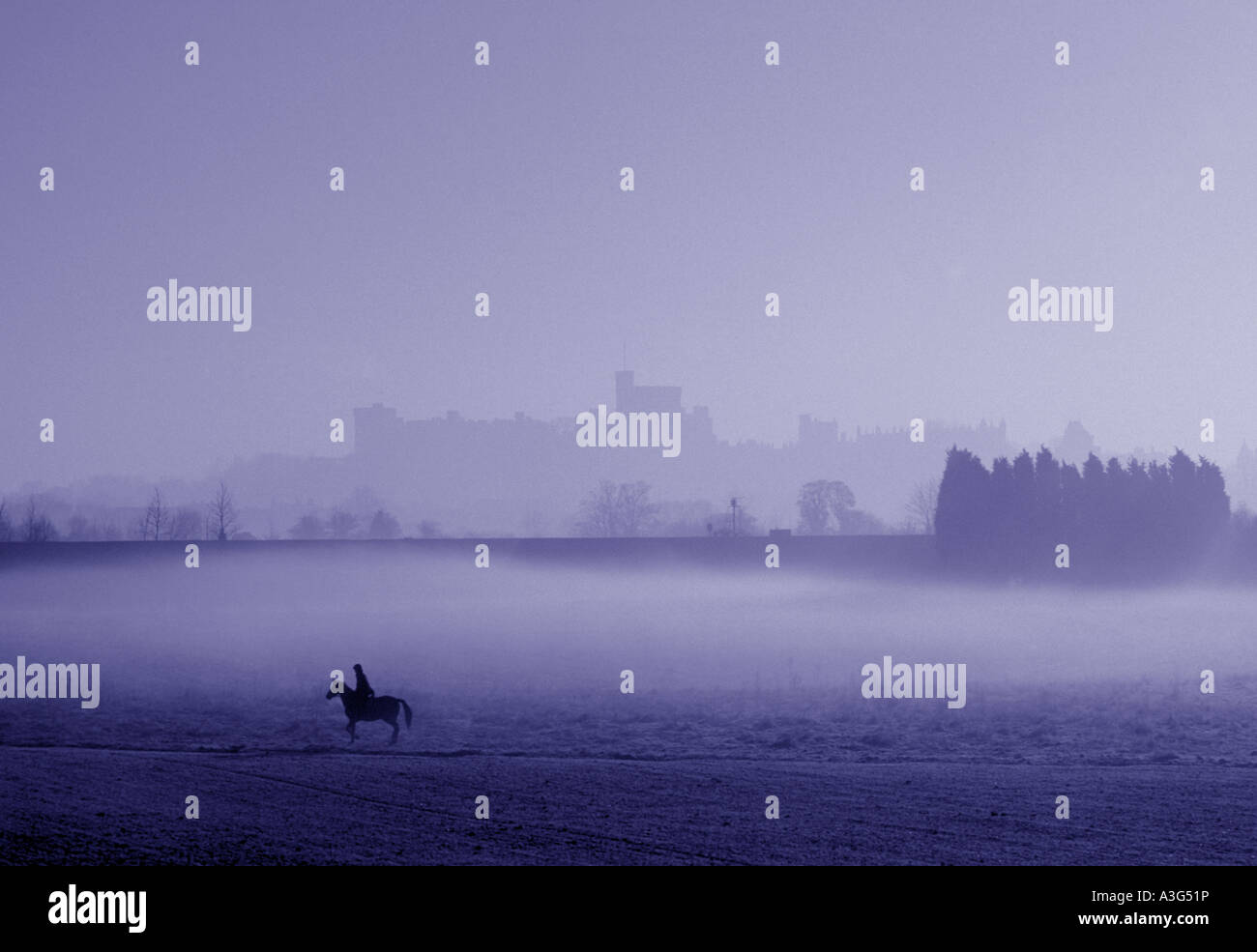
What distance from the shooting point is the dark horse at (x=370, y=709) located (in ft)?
82.7

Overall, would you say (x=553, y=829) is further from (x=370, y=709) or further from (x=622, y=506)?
(x=622, y=506)

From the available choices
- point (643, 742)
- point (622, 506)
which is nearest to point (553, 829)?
point (643, 742)

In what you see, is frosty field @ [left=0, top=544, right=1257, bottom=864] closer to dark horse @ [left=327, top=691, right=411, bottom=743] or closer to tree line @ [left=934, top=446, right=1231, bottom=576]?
dark horse @ [left=327, top=691, right=411, bottom=743]

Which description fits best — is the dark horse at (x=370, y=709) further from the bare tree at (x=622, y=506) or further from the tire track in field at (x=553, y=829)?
the bare tree at (x=622, y=506)

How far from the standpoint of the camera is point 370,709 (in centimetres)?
2550

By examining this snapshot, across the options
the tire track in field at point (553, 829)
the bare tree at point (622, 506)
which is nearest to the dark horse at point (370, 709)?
the tire track in field at point (553, 829)

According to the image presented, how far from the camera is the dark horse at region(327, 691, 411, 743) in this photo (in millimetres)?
25219

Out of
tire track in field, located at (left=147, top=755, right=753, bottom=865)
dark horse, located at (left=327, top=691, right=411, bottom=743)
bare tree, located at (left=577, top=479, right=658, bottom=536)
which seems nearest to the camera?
tire track in field, located at (left=147, top=755, right=753, bottom=865)

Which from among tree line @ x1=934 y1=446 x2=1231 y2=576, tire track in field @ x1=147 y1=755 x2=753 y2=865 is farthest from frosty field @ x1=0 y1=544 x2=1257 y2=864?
tree line @ x1=934 y1=446 x2=1231 y2=576

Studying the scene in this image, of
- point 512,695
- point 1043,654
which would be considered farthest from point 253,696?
point 1043,654

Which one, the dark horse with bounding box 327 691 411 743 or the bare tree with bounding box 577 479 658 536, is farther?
the bare tree with bounding box 577 479 658 536
